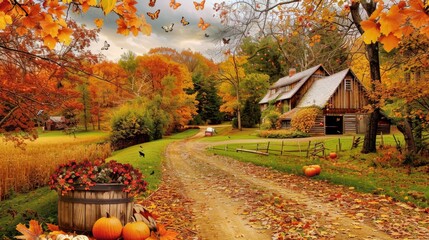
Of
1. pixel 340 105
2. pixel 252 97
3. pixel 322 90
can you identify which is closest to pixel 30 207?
pixel 340 105

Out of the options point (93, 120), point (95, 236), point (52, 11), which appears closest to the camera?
point (52, 11)

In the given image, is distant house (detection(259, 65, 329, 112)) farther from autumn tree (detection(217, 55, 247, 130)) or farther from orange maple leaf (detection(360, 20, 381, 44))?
orange maple leaf (detection(360, 20, 381, 44))

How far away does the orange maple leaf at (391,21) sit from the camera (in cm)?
219

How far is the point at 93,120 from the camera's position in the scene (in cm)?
4969

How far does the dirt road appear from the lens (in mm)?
6547

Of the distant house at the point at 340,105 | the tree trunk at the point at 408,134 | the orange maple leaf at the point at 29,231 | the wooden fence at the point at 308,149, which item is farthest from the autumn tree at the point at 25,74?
the distant house at the point at 340,105

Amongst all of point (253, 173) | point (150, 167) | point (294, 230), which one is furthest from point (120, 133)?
point (294, 230)

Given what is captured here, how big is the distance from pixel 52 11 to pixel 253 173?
495 inches

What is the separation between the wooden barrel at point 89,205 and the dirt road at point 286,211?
1945mm

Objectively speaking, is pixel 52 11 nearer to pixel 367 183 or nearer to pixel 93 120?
pixel 367 183

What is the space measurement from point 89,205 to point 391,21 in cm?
481

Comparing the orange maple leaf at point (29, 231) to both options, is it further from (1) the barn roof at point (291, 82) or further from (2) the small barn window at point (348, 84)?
(1) the barn roof at point (291, 82)

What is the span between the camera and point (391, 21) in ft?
7.23

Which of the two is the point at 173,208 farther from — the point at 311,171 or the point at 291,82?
the point at 291,82
